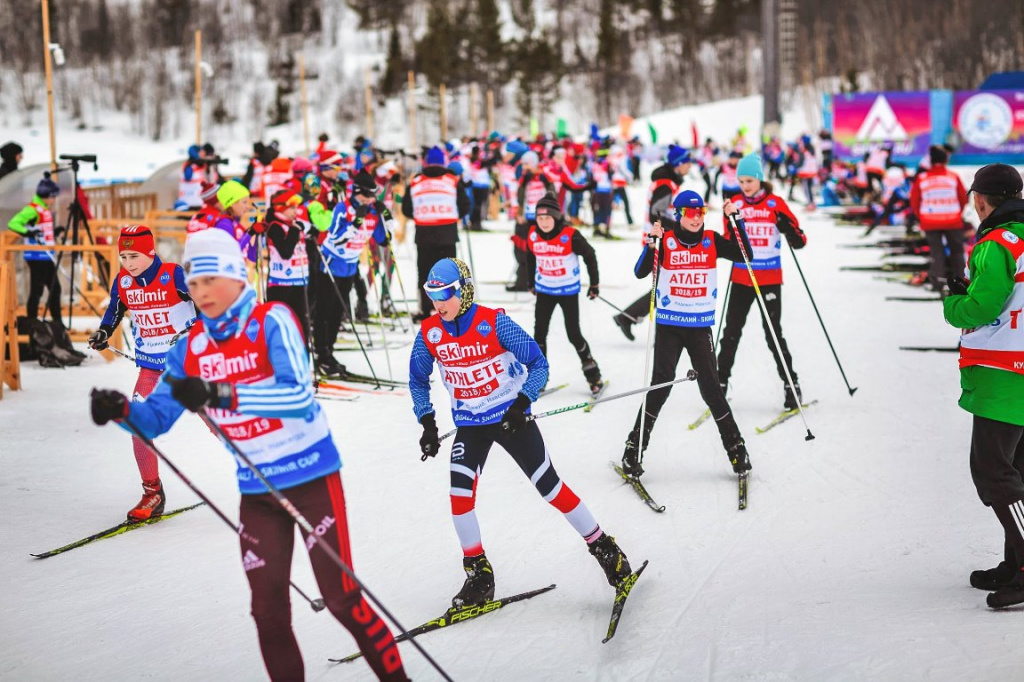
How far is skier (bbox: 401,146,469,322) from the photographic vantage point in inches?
442

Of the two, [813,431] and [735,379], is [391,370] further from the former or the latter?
[813,431]

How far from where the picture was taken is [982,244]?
428 centimetres

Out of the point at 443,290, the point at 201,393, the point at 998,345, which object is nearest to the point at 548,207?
the point at 443,290

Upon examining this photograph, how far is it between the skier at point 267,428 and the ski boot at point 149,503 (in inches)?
110

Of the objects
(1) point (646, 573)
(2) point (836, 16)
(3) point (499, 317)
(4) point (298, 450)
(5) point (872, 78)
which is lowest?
(1) point (646, 573)

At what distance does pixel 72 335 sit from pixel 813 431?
26.1ft

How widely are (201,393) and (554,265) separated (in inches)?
216

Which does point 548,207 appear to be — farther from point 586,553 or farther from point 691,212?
point 586,553

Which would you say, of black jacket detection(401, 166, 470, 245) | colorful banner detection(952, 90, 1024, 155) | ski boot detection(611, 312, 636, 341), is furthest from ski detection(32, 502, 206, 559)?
colorful banner detection(952, 90, 1024, 155)

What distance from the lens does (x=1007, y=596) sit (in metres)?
4.34

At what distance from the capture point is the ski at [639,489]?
236 inches

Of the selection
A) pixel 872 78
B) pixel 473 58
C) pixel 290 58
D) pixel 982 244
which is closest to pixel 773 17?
pixel 872 78

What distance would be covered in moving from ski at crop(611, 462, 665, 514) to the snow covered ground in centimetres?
7

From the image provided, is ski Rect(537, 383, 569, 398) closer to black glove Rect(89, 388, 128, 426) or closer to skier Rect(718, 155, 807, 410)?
skier Rect(718, 155, 807, 410)
